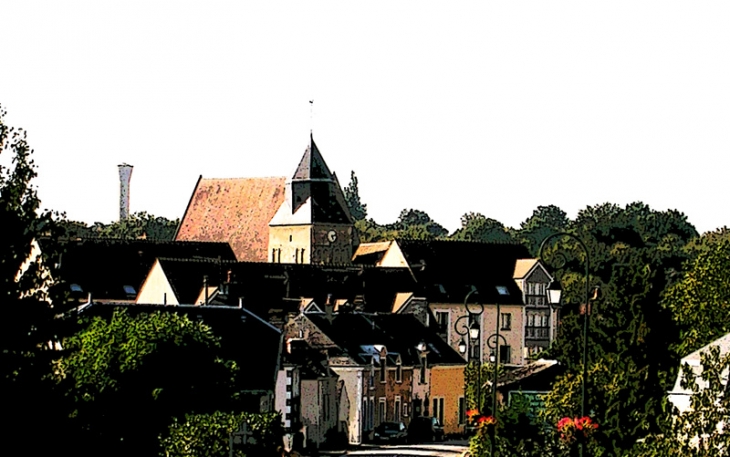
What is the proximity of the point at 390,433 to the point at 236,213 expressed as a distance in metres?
49.5

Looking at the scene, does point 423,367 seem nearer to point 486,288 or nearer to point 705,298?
point 705,298

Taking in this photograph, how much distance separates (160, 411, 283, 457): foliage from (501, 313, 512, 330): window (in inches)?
2387

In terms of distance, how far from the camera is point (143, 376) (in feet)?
153

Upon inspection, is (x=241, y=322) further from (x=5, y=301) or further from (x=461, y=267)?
(x=461, y=267)

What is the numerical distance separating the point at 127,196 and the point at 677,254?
60576 mm

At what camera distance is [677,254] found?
137875 millimetres

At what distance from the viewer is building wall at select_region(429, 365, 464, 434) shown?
83.5 m

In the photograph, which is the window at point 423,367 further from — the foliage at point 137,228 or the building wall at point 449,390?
→ the foliage at point 137,228

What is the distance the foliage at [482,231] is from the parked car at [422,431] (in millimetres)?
102607

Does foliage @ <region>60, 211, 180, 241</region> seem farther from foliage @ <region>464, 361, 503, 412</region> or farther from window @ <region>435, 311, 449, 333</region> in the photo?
foliage @ <region>464, 361, 503, 412</region>

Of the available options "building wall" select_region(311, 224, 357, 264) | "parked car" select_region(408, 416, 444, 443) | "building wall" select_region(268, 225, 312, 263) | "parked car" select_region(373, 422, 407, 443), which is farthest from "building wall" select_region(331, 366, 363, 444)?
"building wall" select_region(268, 225, 312, 263)

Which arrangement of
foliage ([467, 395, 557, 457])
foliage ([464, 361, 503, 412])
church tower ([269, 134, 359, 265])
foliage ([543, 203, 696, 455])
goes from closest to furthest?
foliage ([467, 395, 557, 457]), foliage ([543, 203, 696, 455]), foliage ([464, 361, 503, 412]), church tower ([269, 134, 359, 265])

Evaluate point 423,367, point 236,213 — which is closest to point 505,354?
point 423,367

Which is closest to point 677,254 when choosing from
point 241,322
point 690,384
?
point 241,322
